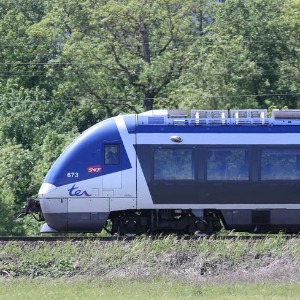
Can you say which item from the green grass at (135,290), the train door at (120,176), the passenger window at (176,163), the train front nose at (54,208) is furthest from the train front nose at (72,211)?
the green grass at (135,290)

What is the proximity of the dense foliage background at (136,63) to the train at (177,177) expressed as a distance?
55.9 ft

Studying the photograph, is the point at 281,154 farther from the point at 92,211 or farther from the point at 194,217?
the point at 92,211

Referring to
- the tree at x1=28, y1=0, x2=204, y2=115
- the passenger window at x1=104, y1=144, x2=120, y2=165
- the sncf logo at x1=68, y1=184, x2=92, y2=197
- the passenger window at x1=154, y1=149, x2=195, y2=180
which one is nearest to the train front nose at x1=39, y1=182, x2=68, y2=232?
the sncf logo at x1=68, y1=184, x2=92, y2=197

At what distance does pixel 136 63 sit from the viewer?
4338cm

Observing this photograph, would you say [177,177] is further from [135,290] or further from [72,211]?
[135,290]

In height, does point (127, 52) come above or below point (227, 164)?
above

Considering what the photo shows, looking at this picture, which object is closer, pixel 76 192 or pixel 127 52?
pixel 76 192

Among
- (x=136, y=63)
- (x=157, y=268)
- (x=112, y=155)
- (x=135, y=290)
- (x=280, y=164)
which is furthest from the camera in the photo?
(x=136, y=63)

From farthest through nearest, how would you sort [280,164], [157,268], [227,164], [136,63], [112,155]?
[136,63], [280,164], [227,164], [112,155], [157,268]

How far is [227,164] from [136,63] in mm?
24099

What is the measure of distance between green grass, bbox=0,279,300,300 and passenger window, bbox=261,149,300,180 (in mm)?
6171

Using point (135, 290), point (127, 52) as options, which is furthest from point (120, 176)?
point (127, 52)

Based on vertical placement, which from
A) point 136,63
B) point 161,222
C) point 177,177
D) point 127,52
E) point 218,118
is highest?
point 127,52

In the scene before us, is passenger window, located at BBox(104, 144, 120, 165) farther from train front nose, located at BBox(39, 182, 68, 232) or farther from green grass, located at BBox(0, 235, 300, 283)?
green grass, located at BBox(0, 235, 300, 283)
